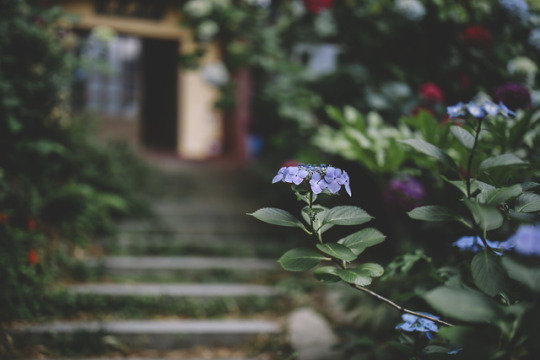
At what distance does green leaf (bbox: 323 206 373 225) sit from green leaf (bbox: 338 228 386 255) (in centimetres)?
5

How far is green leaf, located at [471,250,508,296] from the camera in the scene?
766 millimetres

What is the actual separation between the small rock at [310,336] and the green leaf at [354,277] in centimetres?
105

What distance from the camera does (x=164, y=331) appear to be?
2164 mm

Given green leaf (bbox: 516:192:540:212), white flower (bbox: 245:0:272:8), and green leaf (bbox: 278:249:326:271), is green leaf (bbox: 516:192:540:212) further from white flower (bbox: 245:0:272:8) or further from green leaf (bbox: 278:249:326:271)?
white flower (bbox: 245:0:272:8)

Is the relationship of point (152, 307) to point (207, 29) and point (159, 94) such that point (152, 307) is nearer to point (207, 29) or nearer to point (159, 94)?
point (207, 29)

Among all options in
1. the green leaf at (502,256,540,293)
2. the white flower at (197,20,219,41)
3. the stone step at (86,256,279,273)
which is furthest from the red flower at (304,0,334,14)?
the green leaf at (502,256,540,293)

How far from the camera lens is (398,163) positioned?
5.79ft

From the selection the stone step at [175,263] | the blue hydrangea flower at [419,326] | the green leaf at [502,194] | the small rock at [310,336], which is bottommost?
the small rock at [310,336]

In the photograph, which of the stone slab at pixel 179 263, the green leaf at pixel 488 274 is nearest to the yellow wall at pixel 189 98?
the stone slab at pixel 179 263

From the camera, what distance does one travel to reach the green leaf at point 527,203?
923 millimetres

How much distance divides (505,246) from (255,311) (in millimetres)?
1813

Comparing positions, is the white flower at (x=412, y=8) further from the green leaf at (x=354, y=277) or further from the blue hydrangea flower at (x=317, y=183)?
the green leaf at (x=354, y=277)

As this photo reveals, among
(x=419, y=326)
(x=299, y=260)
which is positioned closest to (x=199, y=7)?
(x=299, y=260)

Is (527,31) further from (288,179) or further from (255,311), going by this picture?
(255,311)
